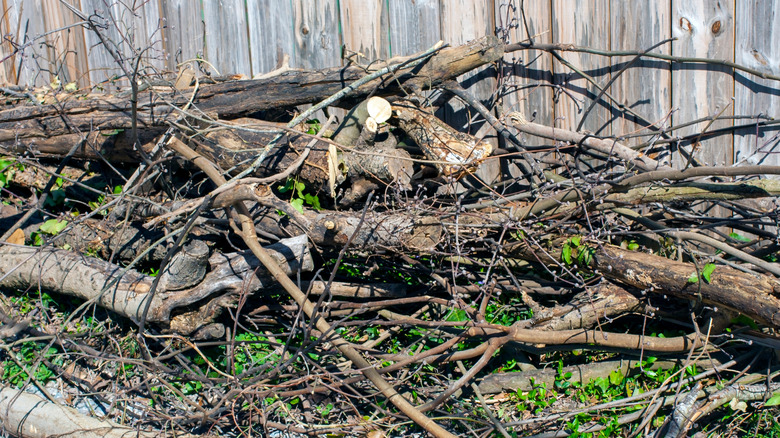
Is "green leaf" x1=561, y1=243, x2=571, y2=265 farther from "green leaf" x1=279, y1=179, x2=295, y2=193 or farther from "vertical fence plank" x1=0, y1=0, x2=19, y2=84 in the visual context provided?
"vertical fence plank" x1=0, y1=0, x2=19, y2=84

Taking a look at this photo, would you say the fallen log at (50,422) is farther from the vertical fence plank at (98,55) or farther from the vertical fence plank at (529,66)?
the vertical fence plank at (529,66)

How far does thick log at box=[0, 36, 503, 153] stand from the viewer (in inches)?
109

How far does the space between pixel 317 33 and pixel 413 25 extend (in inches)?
23.4

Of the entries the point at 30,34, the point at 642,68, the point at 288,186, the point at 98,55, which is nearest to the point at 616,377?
the point at 642,68

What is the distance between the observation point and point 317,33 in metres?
3.20

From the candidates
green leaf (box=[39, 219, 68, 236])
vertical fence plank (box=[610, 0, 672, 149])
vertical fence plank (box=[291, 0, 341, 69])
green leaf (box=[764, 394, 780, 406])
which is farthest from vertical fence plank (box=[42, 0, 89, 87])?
green leaf (box=[764, 394, 780, 406])

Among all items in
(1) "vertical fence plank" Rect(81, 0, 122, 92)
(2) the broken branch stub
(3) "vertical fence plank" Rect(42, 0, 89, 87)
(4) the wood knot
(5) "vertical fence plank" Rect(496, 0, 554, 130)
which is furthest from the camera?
(3) "vertical fence plank" Rect(42, 0, 89, 87)

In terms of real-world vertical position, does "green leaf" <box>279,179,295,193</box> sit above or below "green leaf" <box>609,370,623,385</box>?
Result: above

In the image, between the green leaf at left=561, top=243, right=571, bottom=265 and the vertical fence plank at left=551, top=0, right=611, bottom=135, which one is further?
the vertical fence plank at left=551, top=0, right=611, bottom=135

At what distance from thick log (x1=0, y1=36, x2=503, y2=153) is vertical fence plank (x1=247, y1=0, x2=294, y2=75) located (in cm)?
44

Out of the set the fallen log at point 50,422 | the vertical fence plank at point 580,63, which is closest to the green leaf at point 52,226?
the fallen log at point 50,422

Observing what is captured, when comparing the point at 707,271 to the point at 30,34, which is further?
the point at 30,34

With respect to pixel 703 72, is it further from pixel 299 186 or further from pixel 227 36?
pixel 227 36

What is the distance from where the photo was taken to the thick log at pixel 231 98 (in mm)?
2775
